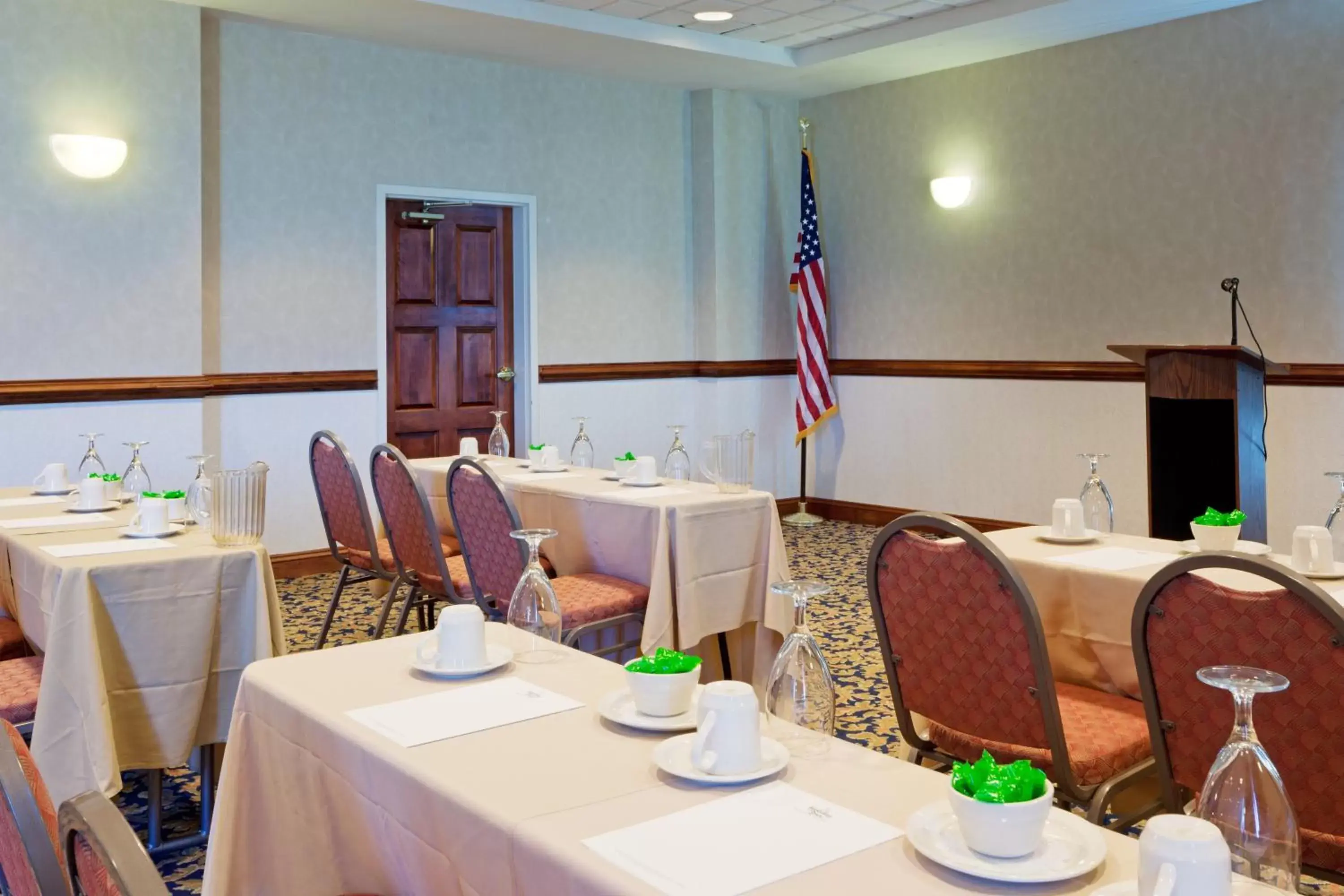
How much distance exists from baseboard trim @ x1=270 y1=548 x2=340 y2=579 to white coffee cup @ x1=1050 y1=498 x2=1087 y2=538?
4.49 metres

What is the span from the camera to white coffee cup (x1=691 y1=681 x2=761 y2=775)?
1604 mm

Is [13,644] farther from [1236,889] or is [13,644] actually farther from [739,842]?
[1236,889]

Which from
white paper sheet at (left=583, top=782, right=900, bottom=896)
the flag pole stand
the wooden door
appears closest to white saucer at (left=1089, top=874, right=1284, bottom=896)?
white paper sheet at (left=583, top=782, right=900, bottom=896)

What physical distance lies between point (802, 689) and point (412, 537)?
123 inches

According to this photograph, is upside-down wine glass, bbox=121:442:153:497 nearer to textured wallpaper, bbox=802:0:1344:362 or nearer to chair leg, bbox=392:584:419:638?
chair leg, bbox=392:584:419:638

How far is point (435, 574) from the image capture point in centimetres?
456

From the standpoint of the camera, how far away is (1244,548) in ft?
10.3

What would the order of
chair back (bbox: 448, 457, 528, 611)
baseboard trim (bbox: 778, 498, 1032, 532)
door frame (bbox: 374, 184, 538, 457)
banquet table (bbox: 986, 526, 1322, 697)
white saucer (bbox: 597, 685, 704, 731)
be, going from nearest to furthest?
1. white saucer (bbox: 597, 685, 704, 731)
2. banquet table (bbox: 986, 526, 1322, 697)
3. chair back (bbox: 448, 457, 528, 611)
4. door frame (bbox: 374, 184, 538, 457)
5. baseboard trim (bbox: 778, 498, 1032, 532)

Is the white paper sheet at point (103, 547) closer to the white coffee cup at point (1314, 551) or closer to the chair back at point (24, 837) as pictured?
the chair back at point (24, 837)

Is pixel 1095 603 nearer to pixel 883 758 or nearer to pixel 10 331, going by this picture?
pixel 883 758

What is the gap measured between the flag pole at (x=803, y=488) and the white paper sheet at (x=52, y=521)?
5.38 metres

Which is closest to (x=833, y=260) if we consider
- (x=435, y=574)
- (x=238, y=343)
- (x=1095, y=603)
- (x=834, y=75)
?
(x=834, y=75)

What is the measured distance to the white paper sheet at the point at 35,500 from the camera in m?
4.25

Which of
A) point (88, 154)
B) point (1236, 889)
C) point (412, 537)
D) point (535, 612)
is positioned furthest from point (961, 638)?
point (88, 154)
